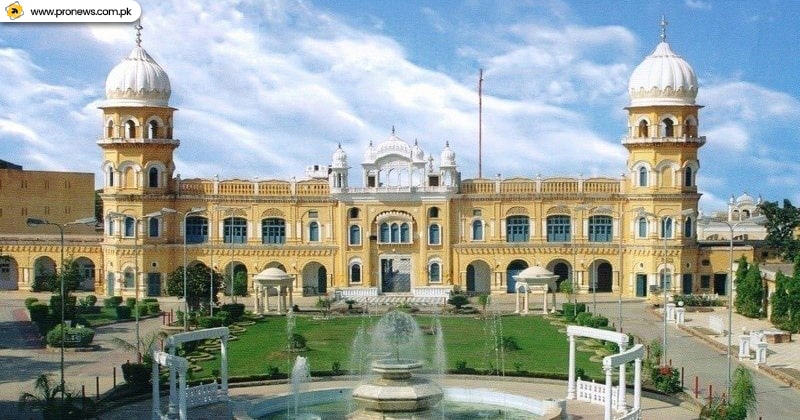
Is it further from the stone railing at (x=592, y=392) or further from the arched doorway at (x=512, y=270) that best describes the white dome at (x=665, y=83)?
the stone railing at (x=592, y=392)

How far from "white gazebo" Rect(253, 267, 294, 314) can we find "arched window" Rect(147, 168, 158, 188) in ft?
36.6

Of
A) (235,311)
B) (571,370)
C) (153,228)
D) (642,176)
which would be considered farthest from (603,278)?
(571,370)

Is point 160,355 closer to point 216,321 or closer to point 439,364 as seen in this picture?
point 439,364

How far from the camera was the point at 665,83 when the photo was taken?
62.1 metres

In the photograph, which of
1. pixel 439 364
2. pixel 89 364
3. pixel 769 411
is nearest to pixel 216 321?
pixel 89 364

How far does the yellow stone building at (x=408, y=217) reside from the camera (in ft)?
204

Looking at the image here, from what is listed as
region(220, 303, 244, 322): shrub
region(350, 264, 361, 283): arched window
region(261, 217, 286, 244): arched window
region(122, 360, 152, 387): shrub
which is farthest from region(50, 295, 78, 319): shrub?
region(122, 360, 152, 387): shrub

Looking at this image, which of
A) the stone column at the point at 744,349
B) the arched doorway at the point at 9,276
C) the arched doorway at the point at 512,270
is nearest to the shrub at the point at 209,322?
the stone column at the point at 744,349

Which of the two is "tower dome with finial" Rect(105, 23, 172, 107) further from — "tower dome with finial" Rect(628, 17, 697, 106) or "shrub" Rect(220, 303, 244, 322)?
"tower dome with finial" Rect(628, 17, 697, 106)

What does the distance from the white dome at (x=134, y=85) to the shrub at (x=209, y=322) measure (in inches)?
752

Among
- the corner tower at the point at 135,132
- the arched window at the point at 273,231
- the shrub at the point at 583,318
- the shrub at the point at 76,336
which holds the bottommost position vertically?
the shrub at the point at 76,336

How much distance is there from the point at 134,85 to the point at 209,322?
20.7m

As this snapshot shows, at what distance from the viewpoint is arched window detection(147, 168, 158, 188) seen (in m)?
63.3

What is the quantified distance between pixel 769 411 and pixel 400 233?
3485 cm
